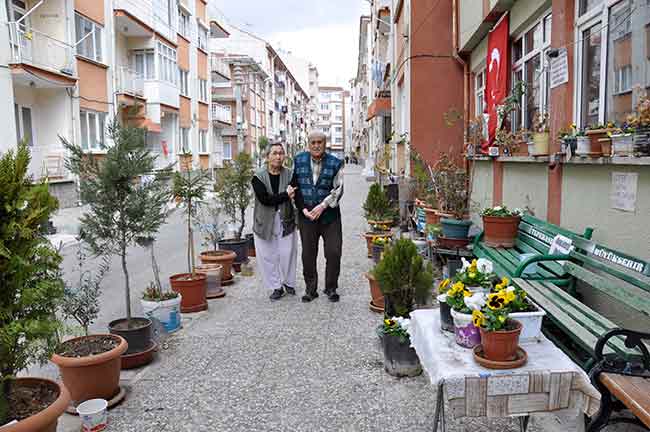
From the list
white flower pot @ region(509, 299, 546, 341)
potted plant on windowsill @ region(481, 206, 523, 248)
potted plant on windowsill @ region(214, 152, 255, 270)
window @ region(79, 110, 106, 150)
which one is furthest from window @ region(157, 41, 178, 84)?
white flower pot @ region(509, 299, 546, 341)

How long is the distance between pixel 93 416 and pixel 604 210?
4076mm

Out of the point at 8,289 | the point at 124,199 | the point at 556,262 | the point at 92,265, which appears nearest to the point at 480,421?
the point at 556,262

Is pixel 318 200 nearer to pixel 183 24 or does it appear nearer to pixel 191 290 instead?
pixel 191 290

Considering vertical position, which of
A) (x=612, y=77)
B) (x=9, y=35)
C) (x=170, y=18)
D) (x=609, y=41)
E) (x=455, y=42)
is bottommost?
(x=612, y=77)

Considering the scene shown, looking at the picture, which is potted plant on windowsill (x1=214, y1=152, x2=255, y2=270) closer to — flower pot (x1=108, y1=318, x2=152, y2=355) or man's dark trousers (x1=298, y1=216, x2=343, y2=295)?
man's dark trousers (x1=298, y1=216, x2=343, y2=295)

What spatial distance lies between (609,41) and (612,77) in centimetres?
31

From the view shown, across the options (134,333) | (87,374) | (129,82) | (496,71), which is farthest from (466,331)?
(129,82)

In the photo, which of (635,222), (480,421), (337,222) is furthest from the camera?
(337,222)

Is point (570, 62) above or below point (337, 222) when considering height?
above

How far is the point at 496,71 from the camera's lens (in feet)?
26.8

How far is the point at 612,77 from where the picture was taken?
4637mm

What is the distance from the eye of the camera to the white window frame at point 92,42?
18.6 m

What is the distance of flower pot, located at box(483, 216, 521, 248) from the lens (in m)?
5.78

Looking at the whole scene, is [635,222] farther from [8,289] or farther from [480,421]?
[8,289]
